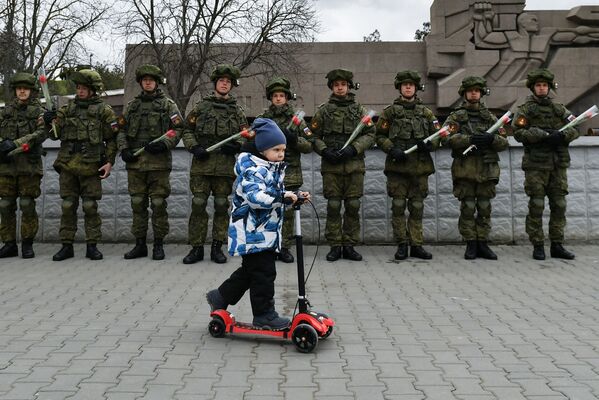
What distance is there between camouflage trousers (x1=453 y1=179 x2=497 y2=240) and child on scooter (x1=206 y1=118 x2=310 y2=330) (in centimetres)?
438

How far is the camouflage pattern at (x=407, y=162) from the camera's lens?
8062 mm

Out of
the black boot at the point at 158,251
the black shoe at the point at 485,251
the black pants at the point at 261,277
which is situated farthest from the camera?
the black shoe at the point at 485,251

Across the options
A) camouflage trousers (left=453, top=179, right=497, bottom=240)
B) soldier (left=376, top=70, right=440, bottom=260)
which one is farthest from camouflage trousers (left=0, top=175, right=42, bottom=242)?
camouflage trousers (left=453, top=179, right=497, bottom=240)

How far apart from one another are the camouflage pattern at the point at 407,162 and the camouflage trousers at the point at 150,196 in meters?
2.78

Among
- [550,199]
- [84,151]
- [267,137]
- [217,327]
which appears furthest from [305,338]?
[550,199]

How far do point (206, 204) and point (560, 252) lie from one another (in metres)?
4.53

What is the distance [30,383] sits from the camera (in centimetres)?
343

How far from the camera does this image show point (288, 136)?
7.76 meters

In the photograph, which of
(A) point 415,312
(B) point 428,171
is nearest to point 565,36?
(B) point 428,171

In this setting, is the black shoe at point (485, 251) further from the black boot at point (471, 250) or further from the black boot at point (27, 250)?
the black boot at point (27, 250)

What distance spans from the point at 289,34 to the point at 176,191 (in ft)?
51.5

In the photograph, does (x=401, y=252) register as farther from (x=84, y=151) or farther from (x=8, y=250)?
(x=8, y=250)

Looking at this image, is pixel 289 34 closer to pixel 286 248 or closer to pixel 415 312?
pixel 286 248

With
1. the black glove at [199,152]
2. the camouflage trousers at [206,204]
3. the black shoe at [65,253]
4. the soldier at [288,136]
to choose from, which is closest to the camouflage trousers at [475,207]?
the soldier at [288,136]
